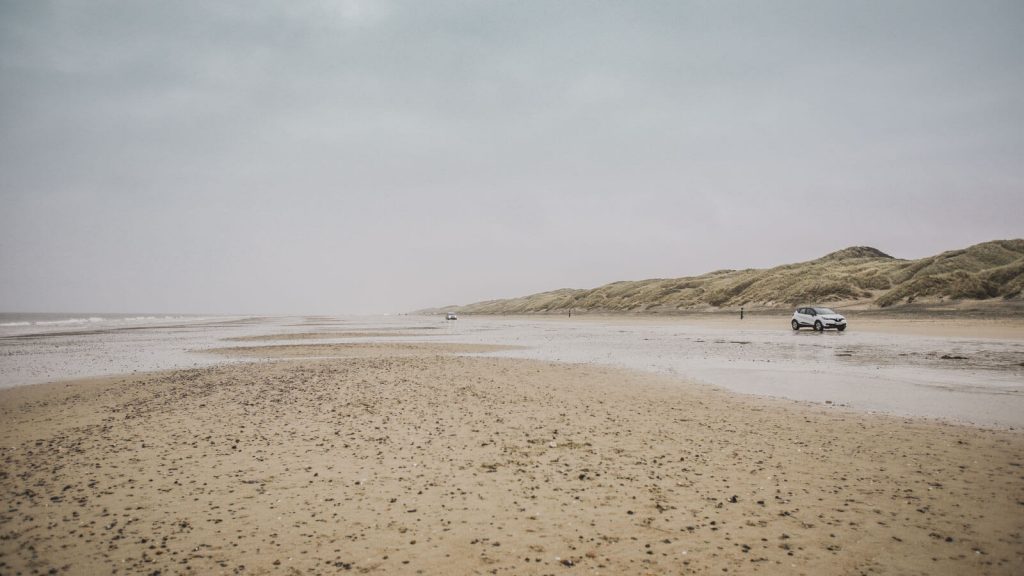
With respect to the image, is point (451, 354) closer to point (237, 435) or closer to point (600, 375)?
point (600, 375)

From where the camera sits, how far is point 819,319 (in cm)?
4353

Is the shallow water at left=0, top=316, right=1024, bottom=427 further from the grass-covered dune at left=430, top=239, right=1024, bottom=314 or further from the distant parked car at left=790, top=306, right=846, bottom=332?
the grass-covered dune at left=430, top=239, right=1024, bottom=314

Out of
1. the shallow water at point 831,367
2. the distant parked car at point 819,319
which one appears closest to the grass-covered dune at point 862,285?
the distant parked car at point 819,319

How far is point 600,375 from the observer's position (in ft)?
62.1

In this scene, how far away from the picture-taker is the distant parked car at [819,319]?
43.3 meters

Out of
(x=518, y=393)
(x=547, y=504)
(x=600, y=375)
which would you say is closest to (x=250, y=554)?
(x=547, y=504)

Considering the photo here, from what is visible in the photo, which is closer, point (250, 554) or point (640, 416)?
point (250, 554)

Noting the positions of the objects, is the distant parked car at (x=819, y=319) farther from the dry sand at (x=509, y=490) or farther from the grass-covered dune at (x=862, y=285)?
the dry sand at (x=509, y=490)

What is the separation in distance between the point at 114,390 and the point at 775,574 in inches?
808

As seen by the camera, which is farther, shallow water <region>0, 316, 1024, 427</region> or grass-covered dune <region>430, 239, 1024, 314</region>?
grass-covered dune <region>430, 239, 1024, 314</region>

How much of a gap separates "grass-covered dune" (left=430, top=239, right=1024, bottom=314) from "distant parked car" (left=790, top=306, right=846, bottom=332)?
23271 mm

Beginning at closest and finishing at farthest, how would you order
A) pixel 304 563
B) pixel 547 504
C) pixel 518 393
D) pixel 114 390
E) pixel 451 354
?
pixel 304 563 < pixel 547 504 < pixel 518 393 < pixel 114 390 < pixel 451 354

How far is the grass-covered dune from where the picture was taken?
5562 centimetres

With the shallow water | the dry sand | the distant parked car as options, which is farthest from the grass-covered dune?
the dry sand
